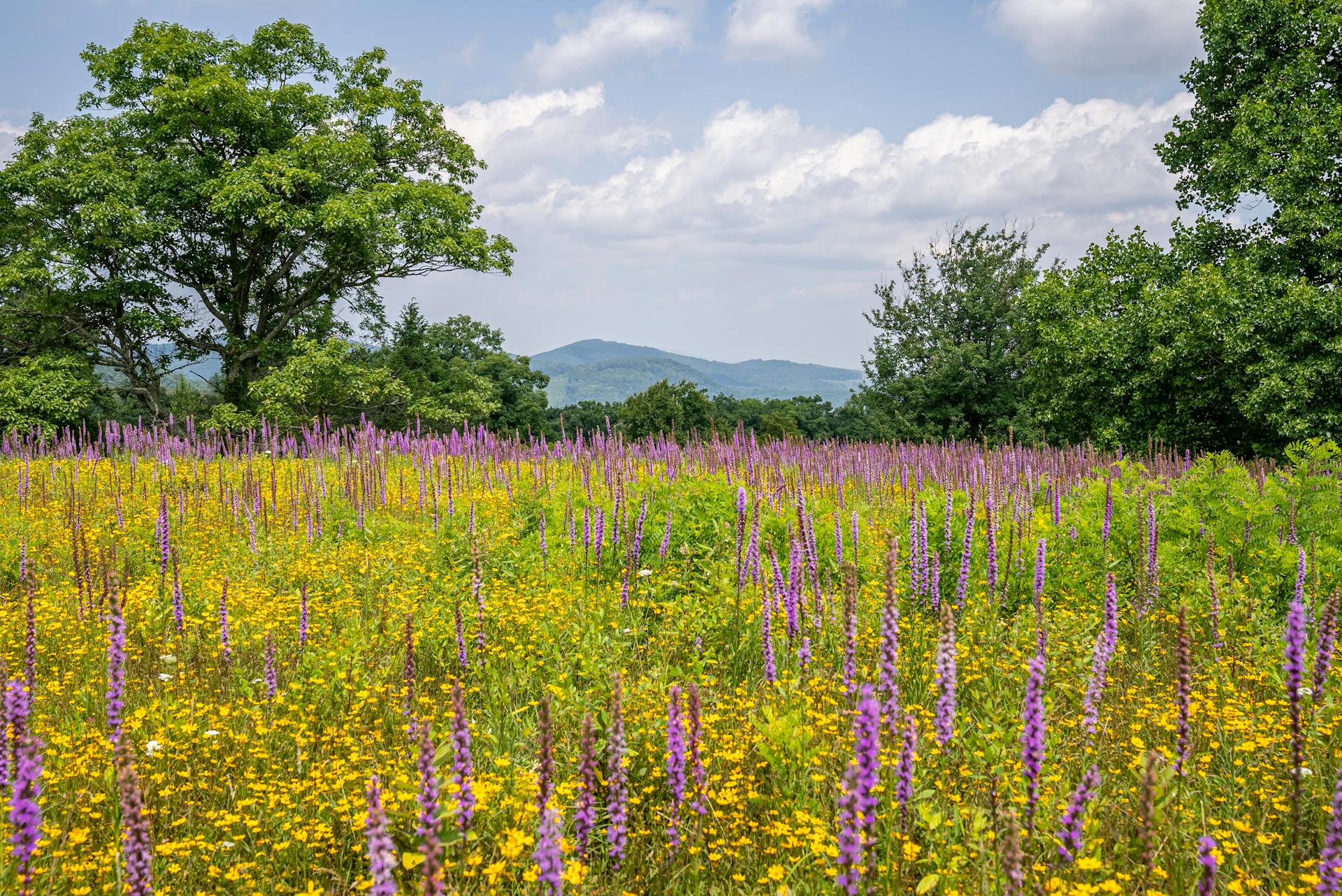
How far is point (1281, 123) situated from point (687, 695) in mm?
25417

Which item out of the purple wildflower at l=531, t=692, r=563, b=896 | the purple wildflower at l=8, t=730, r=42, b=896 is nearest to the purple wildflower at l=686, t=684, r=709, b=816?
the purple wildflower at l=531, t=692, r=563, b=896

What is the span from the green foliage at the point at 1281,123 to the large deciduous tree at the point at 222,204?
25.8 metres

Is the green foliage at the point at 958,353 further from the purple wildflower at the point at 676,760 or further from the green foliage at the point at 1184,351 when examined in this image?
the purple wildflower at the point at 676,760

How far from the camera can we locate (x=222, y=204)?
2503 cm

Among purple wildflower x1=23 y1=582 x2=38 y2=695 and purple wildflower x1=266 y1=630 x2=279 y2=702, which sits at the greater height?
purple wildflower x1=23 y1=582 x2=38 y2=695

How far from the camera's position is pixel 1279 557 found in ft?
21.6

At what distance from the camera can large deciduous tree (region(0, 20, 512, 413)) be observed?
26.0 meters

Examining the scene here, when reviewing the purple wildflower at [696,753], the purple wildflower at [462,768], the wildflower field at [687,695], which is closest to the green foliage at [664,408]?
the wildflower field at [687,695]

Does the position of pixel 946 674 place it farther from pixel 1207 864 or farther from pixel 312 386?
pixel 312 386

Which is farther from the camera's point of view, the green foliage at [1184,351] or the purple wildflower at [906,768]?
the green foliage at [1184,351]

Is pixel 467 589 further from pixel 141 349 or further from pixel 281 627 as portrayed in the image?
pixel 141 349

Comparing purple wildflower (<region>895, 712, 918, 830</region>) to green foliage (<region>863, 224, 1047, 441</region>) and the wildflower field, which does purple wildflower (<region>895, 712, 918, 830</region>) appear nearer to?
the wildflower field

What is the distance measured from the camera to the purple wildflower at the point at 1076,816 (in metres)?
2.62

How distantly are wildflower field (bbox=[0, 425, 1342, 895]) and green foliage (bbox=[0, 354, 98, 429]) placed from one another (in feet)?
61.1
